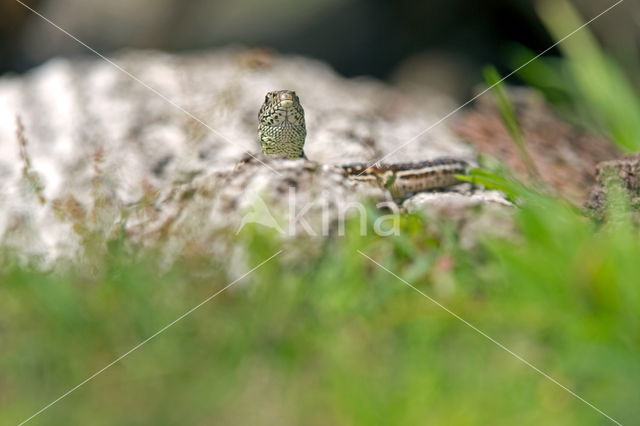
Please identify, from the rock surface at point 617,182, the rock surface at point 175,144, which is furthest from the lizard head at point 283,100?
the rock surface at point 617,182

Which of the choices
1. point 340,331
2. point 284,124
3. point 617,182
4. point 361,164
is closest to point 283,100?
point 284,124

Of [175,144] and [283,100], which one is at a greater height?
[283,100]

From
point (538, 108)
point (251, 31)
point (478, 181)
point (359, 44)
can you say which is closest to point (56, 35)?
point (251, 31)

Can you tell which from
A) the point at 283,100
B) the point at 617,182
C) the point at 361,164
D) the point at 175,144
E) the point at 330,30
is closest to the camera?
the point at 617,182

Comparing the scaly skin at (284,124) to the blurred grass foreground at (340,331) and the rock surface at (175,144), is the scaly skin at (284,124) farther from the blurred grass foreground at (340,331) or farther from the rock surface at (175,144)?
the blurred grass foreground at (340,331)

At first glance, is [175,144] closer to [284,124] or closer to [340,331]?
[284,124]

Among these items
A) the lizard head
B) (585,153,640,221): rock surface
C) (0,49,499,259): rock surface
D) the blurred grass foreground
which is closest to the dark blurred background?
(0,49,499,259): rock surface
